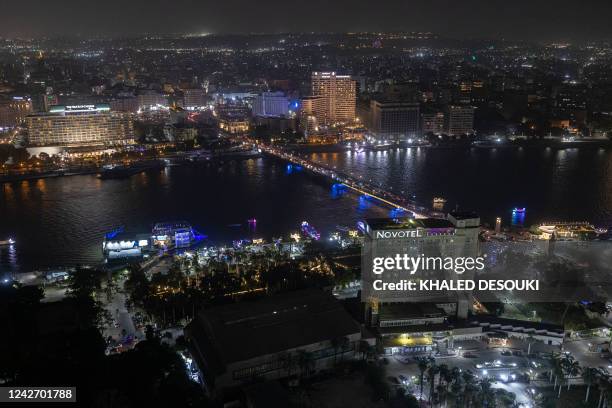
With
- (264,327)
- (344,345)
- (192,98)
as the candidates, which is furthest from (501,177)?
(192,98)

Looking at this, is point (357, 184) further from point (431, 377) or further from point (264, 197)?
point (431, 377)

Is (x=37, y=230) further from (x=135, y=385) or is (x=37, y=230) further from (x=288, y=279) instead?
(x=135, y=385)

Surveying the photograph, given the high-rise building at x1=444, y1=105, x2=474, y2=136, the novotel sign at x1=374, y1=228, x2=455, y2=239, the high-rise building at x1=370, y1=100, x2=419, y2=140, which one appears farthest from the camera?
the high-rise building at x1=444, y1=105, x2=474, y2=136

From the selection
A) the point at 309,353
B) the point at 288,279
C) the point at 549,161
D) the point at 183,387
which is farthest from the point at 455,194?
the point at 183,387

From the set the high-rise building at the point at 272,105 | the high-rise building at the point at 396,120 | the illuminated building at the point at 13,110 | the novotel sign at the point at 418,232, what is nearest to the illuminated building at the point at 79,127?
the illuminated building at the point at 13,110

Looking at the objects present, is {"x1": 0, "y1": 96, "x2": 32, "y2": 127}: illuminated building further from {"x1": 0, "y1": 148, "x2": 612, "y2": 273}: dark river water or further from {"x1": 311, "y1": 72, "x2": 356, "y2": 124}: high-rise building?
{"x1": 311, "y1": 72, "x2": 356, "y2": 124}: high-rise building

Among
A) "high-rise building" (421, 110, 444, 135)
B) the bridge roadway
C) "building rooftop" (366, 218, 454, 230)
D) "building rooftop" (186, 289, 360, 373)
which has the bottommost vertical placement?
"building rooftop" (186, 289, 360, 373)

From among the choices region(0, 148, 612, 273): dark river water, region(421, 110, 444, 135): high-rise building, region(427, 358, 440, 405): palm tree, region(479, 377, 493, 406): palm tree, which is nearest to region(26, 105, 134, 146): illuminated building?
region(0, 148, 612, 273): dark river water
